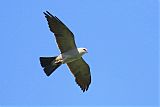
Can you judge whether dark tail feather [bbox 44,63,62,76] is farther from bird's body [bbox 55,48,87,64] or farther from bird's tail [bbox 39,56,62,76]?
bird's body [bbox 55,48,87,64]

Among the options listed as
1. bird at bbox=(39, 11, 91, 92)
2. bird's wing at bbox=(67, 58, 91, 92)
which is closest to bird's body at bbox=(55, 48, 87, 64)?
bird at bbox=(39, 11, 91, 92)

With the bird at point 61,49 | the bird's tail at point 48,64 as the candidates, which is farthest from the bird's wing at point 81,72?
the bird's tail at point 48,64

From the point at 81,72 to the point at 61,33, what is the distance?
5.86 ft

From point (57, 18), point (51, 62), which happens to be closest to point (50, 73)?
point (51, 62)

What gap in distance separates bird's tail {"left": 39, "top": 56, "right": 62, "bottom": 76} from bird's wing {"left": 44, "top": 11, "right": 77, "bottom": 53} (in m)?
0.48

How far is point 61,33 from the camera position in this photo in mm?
20531

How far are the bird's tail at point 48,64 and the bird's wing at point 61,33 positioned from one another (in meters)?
0.48

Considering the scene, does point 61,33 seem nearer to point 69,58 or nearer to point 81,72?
point 69,58

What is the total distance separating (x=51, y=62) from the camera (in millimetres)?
20625

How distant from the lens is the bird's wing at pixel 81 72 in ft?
70.0

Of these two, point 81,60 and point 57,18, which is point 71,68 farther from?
point 57,18

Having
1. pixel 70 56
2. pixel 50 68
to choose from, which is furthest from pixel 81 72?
pixel 50 68

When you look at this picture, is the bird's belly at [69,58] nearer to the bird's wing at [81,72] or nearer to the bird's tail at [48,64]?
the bird's tail at [48,64]

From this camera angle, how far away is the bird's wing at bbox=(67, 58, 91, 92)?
2134cm
